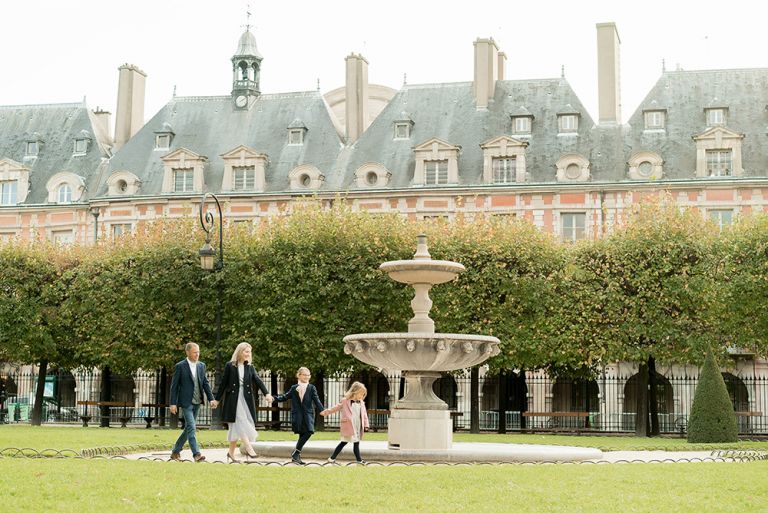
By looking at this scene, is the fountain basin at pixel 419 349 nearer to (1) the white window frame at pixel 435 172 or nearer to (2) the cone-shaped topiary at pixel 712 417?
(2) the cone-shaped topiary at pixel 712 417

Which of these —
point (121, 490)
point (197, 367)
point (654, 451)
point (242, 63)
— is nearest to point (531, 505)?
point (121, 490)

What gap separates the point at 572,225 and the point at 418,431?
23347 mm

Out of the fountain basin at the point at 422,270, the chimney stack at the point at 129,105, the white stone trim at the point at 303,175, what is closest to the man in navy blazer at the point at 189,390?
the fountain basin at the point at 422,270

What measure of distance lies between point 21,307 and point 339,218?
9.28 metres

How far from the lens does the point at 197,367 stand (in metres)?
14.4

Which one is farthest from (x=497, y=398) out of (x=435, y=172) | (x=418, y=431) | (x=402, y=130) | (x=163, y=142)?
(x=418, y=431)

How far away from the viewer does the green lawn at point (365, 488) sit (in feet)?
33.0

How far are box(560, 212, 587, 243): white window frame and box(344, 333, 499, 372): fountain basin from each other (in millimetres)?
22404

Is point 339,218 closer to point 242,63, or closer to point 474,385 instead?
point 474,385

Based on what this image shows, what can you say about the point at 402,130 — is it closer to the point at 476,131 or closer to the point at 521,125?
the point at 476,131

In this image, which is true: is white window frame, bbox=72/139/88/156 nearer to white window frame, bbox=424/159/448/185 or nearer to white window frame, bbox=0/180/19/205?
white window frame, bbox=0/180/19/205

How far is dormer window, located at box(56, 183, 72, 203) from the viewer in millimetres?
44406

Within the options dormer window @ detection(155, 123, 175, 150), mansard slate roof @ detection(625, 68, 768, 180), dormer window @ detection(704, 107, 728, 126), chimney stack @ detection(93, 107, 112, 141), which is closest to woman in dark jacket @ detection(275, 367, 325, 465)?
mansard slate roof @ detection(625, 68, 768, 180)

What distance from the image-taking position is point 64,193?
146ft
